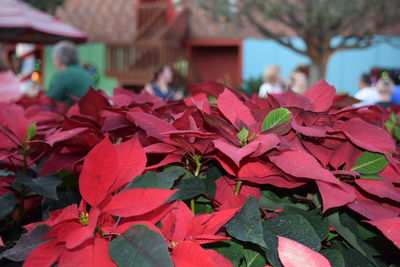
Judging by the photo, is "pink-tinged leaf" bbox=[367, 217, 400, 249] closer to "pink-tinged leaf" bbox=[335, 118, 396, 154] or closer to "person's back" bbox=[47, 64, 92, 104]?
"pink-tinged leaf" bbox=[335, 118, 396, 154]

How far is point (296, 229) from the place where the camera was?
65 cm

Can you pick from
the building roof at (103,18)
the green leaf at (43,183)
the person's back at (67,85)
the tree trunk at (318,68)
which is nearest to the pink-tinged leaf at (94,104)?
the green leaf at (43,183)

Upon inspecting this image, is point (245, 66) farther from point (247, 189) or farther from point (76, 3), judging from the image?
point (247, 189)

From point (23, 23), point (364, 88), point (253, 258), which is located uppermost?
point (23, 23)

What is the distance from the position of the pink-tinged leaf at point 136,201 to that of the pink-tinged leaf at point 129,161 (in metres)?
0.04

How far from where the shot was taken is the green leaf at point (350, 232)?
0.68 m

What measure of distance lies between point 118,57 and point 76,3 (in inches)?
127

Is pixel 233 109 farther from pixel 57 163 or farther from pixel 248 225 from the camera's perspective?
pixel 57 163

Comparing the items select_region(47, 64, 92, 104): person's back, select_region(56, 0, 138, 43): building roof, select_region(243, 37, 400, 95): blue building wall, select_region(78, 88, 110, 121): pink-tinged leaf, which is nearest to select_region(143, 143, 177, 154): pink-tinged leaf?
select_region(78, 88, 110, 121): pink-tinged leaf

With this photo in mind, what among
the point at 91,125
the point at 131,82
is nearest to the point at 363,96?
the point at 91,125

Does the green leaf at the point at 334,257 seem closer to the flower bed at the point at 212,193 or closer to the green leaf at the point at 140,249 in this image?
the flower bed at the point at 212,193

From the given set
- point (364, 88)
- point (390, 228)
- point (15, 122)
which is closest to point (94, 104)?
point (15, 122)

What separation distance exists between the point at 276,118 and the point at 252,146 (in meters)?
0.09

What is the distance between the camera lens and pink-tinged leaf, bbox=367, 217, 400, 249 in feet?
2.07
